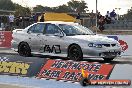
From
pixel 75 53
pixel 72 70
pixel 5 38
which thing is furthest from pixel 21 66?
pixel 5 38

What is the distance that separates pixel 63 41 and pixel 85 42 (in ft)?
3.38

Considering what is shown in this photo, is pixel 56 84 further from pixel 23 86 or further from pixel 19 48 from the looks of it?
pixel 19 48

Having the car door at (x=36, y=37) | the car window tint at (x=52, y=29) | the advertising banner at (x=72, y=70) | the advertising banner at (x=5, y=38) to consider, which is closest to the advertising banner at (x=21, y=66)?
the advertising banner at (x=72, y=70)

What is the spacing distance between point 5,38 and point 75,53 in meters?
Answer: 9.09

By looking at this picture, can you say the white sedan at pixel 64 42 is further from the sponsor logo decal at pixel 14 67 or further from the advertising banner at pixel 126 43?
the sponsor logo decal at pixel 14 67

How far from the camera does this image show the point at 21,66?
10930 millimetres

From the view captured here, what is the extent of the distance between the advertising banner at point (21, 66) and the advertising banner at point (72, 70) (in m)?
0.24

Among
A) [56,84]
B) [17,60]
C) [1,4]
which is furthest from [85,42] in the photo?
[1,4]

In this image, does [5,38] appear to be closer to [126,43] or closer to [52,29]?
[52,29]

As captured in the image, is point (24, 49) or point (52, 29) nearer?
point (52, 29)

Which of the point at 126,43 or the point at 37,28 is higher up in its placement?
the point at 37,28

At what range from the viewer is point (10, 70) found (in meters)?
11.1

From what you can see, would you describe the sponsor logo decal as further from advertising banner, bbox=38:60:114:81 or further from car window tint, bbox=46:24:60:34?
car window tint, bbox=46:24:60:34

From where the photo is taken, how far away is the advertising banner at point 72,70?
935 cm
